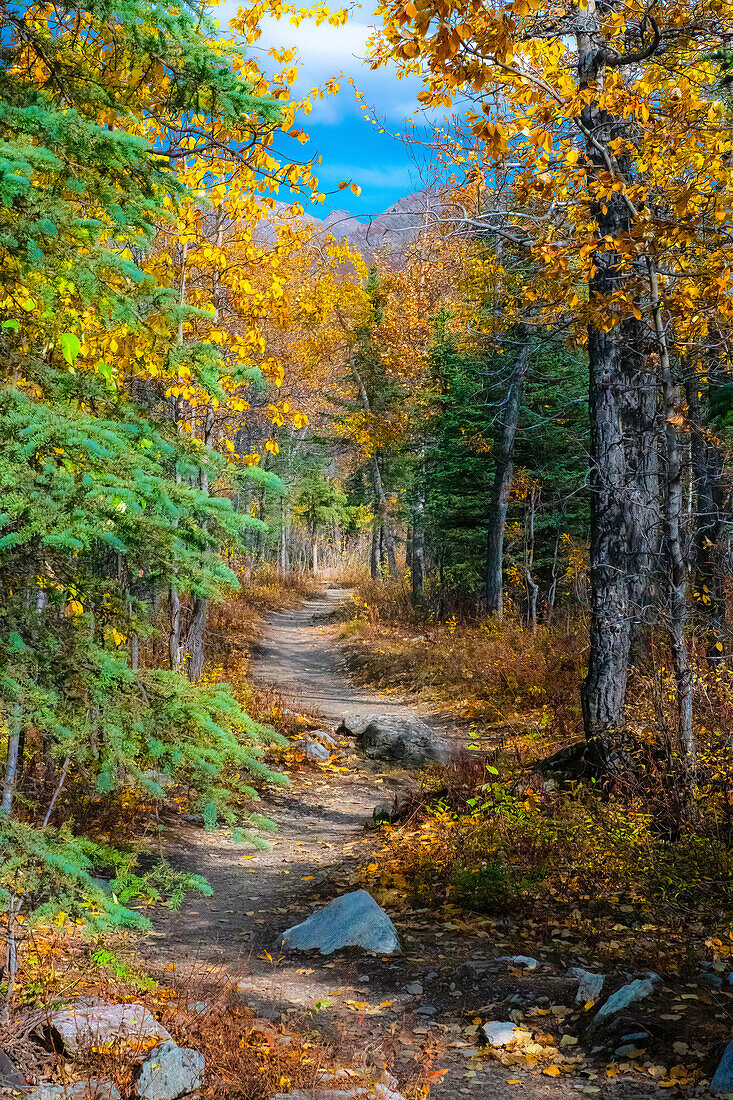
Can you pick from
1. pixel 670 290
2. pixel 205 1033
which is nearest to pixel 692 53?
pixel 670 290

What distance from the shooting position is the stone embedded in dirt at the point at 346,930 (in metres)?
4.63

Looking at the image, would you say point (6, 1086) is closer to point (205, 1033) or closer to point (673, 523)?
point (205, 1033)

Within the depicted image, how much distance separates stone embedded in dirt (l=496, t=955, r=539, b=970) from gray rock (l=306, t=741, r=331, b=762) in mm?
4983

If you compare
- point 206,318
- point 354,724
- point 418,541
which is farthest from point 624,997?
point 418,541

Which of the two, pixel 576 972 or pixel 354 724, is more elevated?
pixel 354 724

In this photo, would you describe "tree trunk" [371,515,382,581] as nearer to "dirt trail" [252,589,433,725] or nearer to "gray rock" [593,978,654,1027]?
"dirt trail" [252,589,433,725]

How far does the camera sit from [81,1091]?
2688 mm

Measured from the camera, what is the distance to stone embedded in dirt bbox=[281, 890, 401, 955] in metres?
4.63

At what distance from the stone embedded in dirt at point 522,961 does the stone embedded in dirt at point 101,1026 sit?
2.07 meters

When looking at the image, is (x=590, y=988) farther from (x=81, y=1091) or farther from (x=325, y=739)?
(x=325, y=739)

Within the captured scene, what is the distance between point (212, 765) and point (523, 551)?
A: 1339 cm

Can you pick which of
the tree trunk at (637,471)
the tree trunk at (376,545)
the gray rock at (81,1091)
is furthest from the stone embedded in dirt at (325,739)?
the tree trunk at (376,545)

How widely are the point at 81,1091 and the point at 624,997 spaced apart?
252 cm

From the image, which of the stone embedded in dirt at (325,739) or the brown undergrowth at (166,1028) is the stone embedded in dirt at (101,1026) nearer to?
the brown undergrowth at (166,1028)
